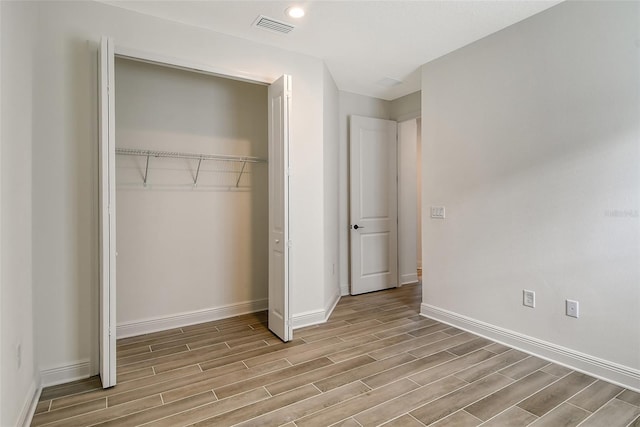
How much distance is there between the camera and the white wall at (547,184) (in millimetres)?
2242

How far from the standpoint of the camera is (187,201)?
3428 millimetres

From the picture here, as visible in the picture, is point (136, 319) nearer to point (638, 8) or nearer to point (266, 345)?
point (266, 345)

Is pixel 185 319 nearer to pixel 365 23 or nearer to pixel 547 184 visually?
pixel 365 23

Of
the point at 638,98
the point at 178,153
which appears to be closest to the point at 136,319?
the point at 178,153

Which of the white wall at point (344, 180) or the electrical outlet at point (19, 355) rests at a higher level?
the white wall at point (344, 180)

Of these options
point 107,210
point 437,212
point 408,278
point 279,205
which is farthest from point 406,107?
point 107,210

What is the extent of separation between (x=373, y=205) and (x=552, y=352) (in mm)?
2613

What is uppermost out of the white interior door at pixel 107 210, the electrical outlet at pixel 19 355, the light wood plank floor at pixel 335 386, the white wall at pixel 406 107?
the white wall at pixel 406 107

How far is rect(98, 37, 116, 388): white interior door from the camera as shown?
218 centimetres

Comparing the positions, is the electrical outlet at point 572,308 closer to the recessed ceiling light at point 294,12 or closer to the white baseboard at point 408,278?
the white baseboard at point 408,278

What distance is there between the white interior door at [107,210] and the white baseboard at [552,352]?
9.51 feet

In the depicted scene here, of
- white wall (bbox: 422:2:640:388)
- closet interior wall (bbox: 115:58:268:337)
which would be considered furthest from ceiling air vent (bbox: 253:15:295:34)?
white wall (bbox: 422:2:640:388)

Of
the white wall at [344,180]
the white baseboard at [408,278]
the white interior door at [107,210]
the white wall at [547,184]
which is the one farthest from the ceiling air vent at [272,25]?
the white baseboard at [408,278]

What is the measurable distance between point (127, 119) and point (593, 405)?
4.11m
